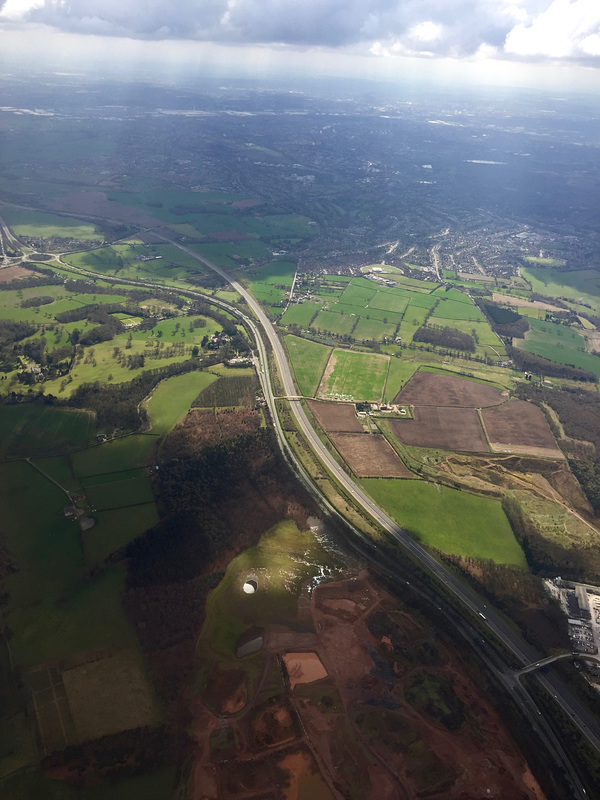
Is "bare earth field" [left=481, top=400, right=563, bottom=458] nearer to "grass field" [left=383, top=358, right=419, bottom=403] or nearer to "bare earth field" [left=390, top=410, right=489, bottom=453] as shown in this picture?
"bare earth field" [left=390, top=410, right=489, bottom=453]

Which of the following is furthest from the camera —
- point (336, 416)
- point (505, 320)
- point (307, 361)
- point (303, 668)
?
point (505, 320)

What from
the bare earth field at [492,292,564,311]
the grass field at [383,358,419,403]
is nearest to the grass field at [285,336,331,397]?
the grass field at [383,358,419,403]

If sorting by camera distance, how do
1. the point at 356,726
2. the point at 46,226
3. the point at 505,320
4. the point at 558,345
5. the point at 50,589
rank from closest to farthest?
the point at 356,726 → the point at 50,589 → the point at 558,345 → the point at 505,320 → the point at 46,226

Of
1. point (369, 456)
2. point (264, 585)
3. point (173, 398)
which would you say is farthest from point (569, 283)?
point (264, 585)

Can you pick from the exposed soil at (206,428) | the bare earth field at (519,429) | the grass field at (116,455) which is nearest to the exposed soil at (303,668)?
the exposed soil at (206,428)

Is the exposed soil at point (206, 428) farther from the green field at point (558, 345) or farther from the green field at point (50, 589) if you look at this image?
the green field at point (558, 345)

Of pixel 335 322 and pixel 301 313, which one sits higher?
pixel 301 313

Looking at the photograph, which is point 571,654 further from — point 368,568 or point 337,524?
point 337,524

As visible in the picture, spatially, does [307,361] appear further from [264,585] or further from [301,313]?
[264,585]
